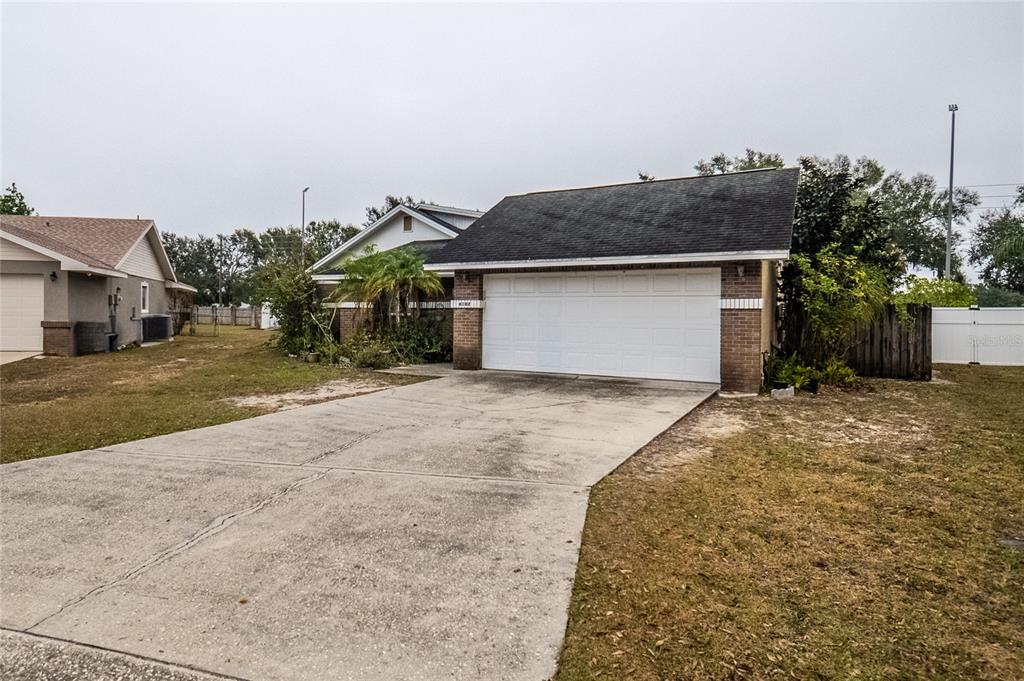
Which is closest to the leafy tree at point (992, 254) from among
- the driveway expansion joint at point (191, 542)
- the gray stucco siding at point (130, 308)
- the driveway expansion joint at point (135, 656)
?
the driveway expansion joint at point (191, 542)

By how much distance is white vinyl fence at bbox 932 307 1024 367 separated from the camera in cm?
1609

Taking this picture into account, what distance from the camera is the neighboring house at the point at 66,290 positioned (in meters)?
17.7

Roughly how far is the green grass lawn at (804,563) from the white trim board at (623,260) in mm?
4246

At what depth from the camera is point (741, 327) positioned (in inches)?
432

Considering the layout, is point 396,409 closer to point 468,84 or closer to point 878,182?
point 468,84

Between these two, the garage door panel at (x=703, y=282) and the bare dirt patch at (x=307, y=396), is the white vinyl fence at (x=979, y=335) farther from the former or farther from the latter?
the bare dirt patch at (x=307, y=396)

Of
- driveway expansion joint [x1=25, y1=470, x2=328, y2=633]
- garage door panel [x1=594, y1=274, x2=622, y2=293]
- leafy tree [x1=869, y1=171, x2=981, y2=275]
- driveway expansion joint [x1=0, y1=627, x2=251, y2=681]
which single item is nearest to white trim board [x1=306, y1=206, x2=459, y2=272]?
garage door panel [x1=594, y1=274, x2=622, y2=293]

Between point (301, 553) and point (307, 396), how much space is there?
23.3ft

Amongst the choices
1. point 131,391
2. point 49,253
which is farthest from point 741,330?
point 49,253

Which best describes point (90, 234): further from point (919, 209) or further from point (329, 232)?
point (919, 209)

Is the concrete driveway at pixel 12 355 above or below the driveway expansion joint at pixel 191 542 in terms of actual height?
above

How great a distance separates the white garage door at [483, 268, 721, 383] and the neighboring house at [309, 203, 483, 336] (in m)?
5.89

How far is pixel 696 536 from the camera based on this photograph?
13.5ft

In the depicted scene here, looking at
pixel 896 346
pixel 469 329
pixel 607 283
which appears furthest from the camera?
pixel 469 329
